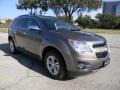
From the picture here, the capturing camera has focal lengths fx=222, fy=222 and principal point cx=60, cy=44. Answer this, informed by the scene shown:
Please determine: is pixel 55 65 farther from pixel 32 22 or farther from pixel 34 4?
pixel 34 4

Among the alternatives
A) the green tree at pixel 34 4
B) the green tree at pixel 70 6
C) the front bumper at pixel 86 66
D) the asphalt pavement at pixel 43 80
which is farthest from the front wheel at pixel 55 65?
the green tree at pixel 34 4

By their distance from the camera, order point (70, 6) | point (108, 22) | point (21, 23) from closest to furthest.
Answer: point (21, 23) < point (70, 6) < point (108, 22)

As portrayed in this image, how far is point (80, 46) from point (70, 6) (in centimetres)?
3933

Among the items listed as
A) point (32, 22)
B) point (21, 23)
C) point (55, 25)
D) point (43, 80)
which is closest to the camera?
point (43, 80)

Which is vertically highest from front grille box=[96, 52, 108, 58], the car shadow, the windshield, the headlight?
the windshield

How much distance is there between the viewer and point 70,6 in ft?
144

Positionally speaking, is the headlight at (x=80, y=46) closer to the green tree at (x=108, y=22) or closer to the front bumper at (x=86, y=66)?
the front bumper at (x=86, y=66)

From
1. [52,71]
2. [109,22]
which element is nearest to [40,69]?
[52,71]

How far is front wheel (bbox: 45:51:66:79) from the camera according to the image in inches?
227

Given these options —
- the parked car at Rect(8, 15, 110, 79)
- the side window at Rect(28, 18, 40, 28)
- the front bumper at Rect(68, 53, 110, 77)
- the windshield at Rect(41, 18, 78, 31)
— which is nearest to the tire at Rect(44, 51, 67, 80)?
the parked car at Rect(8, 15, 110, 79)

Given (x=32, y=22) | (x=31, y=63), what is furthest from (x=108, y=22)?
(x=32, y=22)

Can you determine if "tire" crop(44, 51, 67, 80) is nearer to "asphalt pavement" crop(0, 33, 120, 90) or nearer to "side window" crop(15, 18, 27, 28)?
"asphalt pavement" crop(0, 33, 120, 90)

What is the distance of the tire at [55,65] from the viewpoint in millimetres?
5773

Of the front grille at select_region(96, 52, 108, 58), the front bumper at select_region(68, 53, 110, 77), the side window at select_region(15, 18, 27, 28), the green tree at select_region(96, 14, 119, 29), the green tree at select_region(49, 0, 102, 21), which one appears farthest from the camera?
the green tree at select_region(96, 14, 119, 29)
